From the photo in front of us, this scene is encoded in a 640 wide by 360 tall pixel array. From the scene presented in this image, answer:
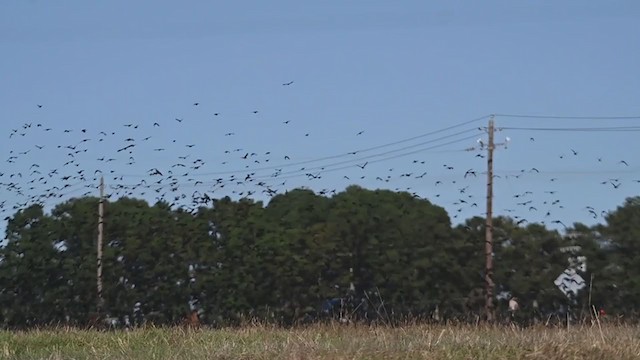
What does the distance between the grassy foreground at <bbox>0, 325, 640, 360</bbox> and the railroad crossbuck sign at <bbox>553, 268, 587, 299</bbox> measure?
706 cm

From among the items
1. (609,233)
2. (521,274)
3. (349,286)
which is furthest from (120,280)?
(609,233)

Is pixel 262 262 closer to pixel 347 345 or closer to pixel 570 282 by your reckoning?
pixel 570 282

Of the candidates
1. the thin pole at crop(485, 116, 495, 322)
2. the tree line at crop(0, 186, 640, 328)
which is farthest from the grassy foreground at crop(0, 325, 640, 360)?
the tree line at crop(0, 186, 640, 328)

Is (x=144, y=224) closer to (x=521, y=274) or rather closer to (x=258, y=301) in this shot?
(x=258, y=301)

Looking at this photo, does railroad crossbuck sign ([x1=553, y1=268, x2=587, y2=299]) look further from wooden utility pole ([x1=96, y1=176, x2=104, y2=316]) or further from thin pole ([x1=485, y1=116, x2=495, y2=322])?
wooden utility pole ([x1=96, y1=176, x2=104, y2=316])

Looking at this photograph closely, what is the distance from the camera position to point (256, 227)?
24297 mm

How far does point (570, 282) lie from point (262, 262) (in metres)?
7.04

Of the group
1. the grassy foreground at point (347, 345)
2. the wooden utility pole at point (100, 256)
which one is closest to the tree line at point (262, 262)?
the wooden utility pole at point (100, 256)

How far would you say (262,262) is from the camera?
23844 millimetres

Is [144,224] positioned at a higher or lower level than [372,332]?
higher

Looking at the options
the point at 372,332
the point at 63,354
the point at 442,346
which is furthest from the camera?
the point at 372,332

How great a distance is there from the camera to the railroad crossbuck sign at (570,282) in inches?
806

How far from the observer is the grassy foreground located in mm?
9078

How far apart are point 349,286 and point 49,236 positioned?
714cm
